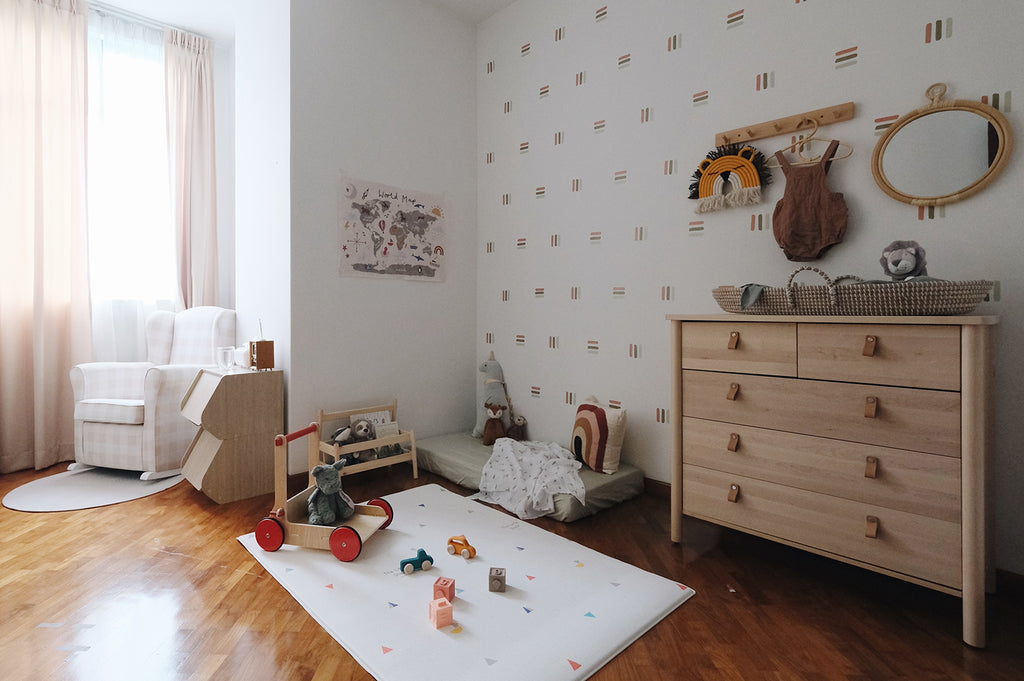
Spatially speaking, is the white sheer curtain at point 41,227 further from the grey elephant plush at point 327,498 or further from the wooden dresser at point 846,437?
the wooden dresser at point 846,437

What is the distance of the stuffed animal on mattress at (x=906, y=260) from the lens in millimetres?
1729

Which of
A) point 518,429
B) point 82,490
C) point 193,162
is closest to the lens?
point 82,490

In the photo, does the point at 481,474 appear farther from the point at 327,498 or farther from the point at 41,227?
the point at 41,227

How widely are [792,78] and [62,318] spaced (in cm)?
433

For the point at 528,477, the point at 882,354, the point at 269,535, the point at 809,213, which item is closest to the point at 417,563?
the point at 269,535

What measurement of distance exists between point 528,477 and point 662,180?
1649mm

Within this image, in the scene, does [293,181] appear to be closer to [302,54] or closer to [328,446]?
[302,54]

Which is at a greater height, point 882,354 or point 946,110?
point 946,110

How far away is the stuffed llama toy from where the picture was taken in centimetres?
341

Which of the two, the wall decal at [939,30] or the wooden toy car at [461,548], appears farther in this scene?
the wooden toy car at [461,548]

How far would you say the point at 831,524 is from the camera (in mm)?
1742

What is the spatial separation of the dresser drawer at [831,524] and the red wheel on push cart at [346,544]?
1.29m

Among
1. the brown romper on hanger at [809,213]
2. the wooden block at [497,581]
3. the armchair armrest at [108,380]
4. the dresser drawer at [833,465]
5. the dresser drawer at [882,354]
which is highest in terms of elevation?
the brown romper on hanger at [809,213]

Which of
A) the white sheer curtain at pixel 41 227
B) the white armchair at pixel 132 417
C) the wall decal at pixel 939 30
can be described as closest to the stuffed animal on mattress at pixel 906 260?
the wall decal at pixel 939 30
